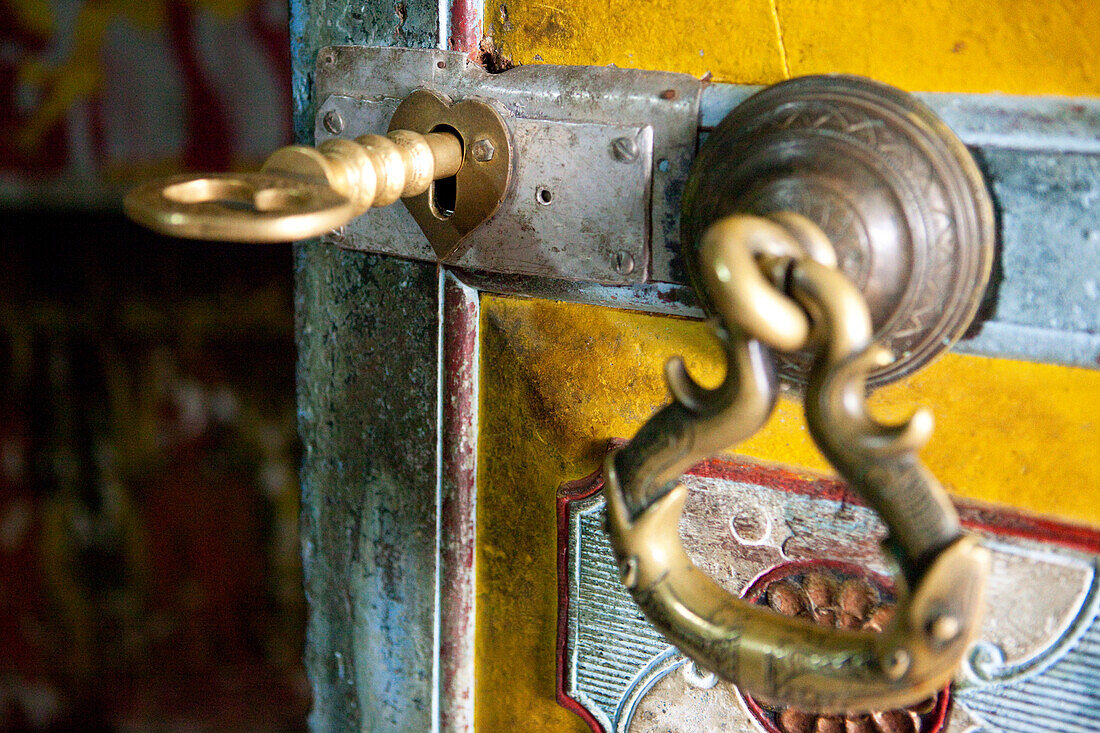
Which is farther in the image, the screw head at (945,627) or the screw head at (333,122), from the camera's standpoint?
the screw head at (333,122)

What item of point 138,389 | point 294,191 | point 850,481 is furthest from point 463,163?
point 138,389

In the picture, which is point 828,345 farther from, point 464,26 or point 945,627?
point 464,26

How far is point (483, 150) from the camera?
1.34ft

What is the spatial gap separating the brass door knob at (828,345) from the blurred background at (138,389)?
1.37 meters

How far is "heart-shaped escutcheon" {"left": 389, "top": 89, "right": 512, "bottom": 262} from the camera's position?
1.33ft

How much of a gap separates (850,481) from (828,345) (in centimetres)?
4

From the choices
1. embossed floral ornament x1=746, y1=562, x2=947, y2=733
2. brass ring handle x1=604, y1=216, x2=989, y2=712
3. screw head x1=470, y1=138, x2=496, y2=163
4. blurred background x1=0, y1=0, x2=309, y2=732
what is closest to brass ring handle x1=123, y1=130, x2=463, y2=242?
screw head x1=470, y1=138, x2=496, y2=163

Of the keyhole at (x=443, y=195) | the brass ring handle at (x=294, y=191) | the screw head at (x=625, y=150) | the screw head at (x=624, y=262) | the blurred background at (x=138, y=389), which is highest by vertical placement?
the screw head at (x=625, y=150)

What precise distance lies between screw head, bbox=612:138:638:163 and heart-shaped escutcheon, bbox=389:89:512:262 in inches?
2.0

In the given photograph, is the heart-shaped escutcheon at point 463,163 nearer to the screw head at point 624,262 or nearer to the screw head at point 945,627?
the screw head at point 624,262

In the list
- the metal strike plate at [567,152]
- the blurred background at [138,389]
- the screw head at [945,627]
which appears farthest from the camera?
the blurred background at [138,389]

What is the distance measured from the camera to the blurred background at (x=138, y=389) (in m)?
1.51

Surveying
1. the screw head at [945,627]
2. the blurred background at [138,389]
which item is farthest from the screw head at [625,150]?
the blurred background at [138,389]

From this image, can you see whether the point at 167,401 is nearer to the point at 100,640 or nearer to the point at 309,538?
the point at 100,640
